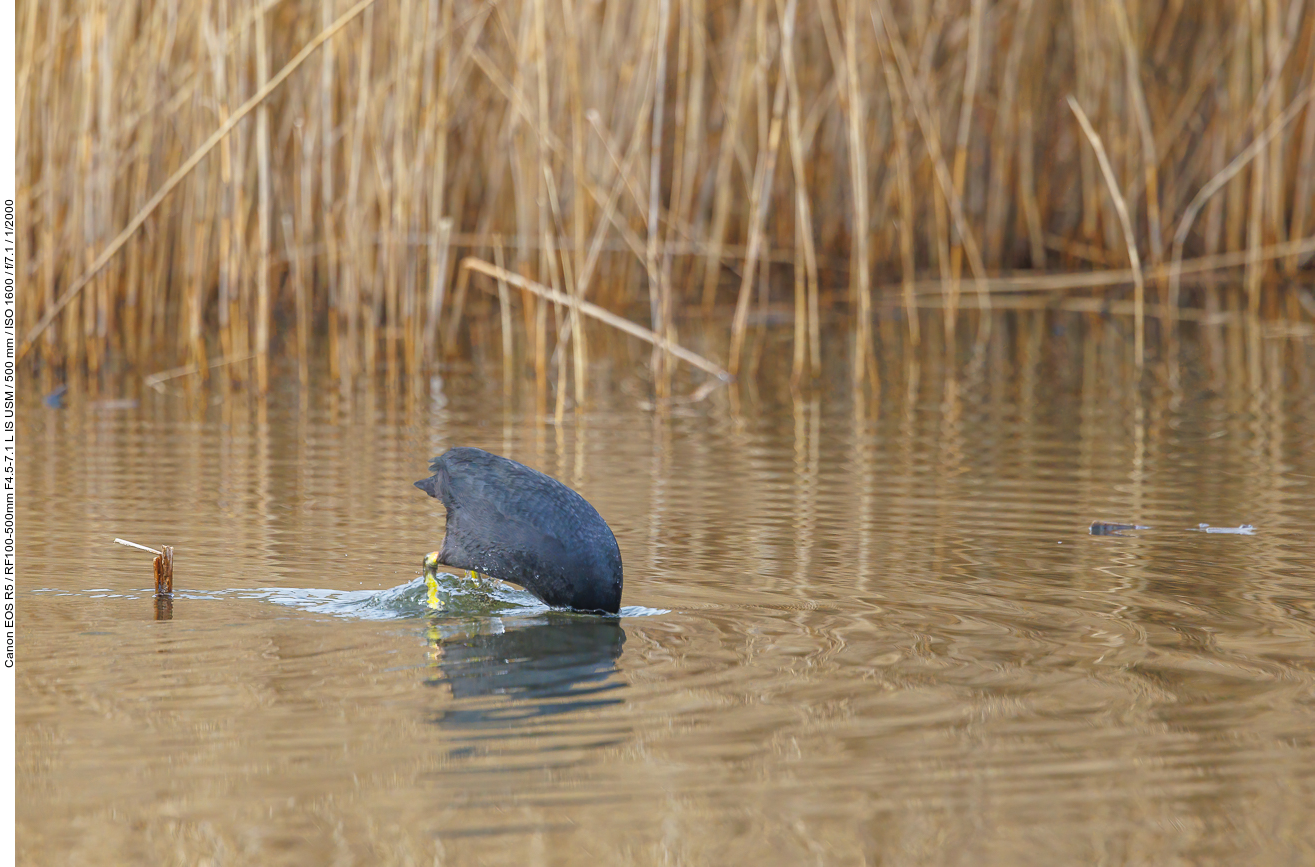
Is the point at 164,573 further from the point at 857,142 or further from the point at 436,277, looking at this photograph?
the point at 436,277

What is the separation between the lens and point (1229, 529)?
4.20 m

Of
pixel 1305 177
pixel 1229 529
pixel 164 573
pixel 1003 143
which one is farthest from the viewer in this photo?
pixel 1003 143

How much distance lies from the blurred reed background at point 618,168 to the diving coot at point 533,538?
2491 millimetres

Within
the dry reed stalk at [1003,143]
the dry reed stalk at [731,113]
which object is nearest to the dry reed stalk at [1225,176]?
the dry reed stalk at [1003,143]

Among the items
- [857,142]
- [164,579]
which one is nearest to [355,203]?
[857,142]

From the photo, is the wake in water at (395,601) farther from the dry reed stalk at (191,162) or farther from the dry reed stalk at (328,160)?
the dry reed stalk at (328,160)

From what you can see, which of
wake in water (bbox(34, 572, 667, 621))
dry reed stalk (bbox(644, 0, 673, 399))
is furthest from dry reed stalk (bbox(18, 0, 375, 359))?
wake in water (bbox(34, 572, 667, 621))

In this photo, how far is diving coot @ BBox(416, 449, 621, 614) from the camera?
11.1 ft

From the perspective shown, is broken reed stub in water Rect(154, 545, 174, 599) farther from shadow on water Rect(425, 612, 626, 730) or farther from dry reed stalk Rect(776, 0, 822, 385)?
dry reed stalk Rect(776, 0, 822, 385)

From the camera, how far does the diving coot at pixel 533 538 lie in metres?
3.38

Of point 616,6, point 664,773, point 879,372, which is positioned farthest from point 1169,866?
point 616,6

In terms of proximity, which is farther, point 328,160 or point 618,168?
point 328,160

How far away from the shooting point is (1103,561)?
153 inches

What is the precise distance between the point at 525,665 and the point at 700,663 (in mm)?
315
